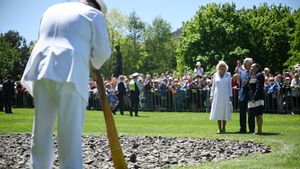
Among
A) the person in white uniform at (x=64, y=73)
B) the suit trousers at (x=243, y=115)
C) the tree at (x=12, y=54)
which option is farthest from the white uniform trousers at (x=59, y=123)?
the tree at (x=12, y=54)

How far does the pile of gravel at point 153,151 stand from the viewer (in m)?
8.74

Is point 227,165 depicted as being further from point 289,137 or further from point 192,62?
point 192,62

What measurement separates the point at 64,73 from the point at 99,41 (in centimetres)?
60

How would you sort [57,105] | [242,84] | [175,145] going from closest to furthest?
[57,105]
[175,145]
[242,84]

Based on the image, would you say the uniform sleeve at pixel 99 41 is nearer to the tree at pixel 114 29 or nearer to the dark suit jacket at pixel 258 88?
the dark suit jacket at pixel 258 88

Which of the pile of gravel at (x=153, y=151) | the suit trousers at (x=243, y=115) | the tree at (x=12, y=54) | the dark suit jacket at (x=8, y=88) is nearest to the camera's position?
the pile of gravel at (x=153, y=151)

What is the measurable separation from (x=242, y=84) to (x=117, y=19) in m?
76.0

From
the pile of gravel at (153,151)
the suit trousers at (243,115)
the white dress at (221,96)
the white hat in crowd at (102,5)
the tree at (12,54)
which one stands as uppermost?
the tree at (12,54)

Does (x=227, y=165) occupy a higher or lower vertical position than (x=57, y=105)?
lower

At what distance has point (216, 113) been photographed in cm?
1652

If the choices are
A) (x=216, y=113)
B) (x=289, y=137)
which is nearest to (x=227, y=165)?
→ (x=289, y=137)

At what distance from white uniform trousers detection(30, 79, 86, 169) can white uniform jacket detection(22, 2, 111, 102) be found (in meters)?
0.11

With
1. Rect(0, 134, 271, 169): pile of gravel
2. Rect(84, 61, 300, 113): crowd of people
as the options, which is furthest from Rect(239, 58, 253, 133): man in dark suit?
Rect(84, 61, 300, 113): crowd of people

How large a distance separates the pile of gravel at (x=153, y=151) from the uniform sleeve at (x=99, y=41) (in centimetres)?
335
